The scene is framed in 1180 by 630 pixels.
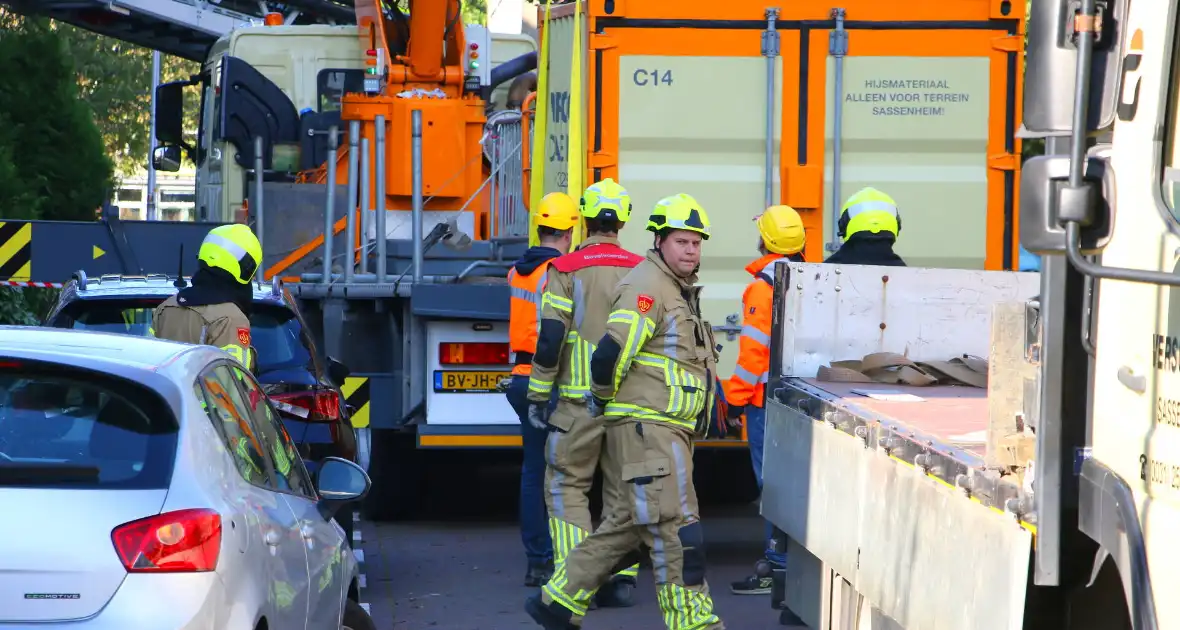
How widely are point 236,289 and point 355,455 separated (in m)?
1.38

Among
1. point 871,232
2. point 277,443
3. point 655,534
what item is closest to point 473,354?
point 871,232

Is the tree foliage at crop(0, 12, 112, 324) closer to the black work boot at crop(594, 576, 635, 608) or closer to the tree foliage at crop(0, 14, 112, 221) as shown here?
the tree foliage at crop(0, 14, 112, 221)

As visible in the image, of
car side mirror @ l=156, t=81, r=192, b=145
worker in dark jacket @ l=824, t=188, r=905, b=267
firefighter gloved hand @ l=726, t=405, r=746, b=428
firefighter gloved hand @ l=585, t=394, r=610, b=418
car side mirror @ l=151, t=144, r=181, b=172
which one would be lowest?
firefighter gloved hand @ l=726, t=405, r=746, b=428

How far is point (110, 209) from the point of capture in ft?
35.9

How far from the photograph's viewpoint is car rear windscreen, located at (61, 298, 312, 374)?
322 inches

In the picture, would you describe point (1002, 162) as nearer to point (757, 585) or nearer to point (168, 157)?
point (757, 585)

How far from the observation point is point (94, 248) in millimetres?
11031

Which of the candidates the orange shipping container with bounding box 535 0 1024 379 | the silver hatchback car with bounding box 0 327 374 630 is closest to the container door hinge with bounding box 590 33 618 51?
the orange shipping container with bounding box 535 0 1024 379

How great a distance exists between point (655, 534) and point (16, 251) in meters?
6.30

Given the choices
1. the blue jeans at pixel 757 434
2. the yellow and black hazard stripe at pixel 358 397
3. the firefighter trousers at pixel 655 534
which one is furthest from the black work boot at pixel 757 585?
the yellow and black hazard stripe at pixel 358 397

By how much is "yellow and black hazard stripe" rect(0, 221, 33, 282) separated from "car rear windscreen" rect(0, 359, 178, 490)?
290 inches

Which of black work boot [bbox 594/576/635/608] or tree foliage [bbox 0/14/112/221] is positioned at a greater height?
tree foliage [bbox 0/14/112/221]

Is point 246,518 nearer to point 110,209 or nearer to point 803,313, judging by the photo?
point 803,313

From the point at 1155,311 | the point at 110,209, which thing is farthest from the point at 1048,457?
the point at 110,209
